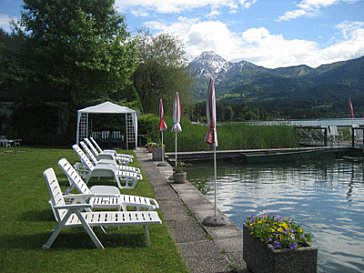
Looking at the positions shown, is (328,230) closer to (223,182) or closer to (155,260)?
(155,260)

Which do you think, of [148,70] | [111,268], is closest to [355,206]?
[111,268]

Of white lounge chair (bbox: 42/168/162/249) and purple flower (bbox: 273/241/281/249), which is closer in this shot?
purple flower (bbox: 273/241/281/249)

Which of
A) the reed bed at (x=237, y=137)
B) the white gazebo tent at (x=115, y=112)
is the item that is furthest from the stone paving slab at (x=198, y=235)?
the white gazebo tent at (x=115, y=112)

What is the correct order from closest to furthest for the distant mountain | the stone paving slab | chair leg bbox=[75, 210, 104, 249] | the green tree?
the stone paving slab, chair leg bbox=[75, 210, 104, 249], the green tree, the distant mountain

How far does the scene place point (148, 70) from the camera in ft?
103

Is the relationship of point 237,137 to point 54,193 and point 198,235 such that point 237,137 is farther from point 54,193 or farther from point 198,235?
point 54,193

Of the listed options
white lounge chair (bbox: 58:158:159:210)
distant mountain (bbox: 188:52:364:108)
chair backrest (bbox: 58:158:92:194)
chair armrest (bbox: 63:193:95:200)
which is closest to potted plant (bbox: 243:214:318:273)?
white lounge chair (bbox: 58:158:159:210)

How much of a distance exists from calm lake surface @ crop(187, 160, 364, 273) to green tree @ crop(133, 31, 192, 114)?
49.9ft

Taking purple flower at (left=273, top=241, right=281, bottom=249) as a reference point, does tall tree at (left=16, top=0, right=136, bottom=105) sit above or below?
above

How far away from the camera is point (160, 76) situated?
31500 mm

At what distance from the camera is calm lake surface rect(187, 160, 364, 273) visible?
603cm

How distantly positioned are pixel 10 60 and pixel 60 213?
20.4 meters

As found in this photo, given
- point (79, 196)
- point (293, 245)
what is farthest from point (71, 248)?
point (293, 245)

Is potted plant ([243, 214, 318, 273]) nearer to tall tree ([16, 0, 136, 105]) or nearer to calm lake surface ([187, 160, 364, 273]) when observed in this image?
calm lake surface ([187, 160, 364, 273])
